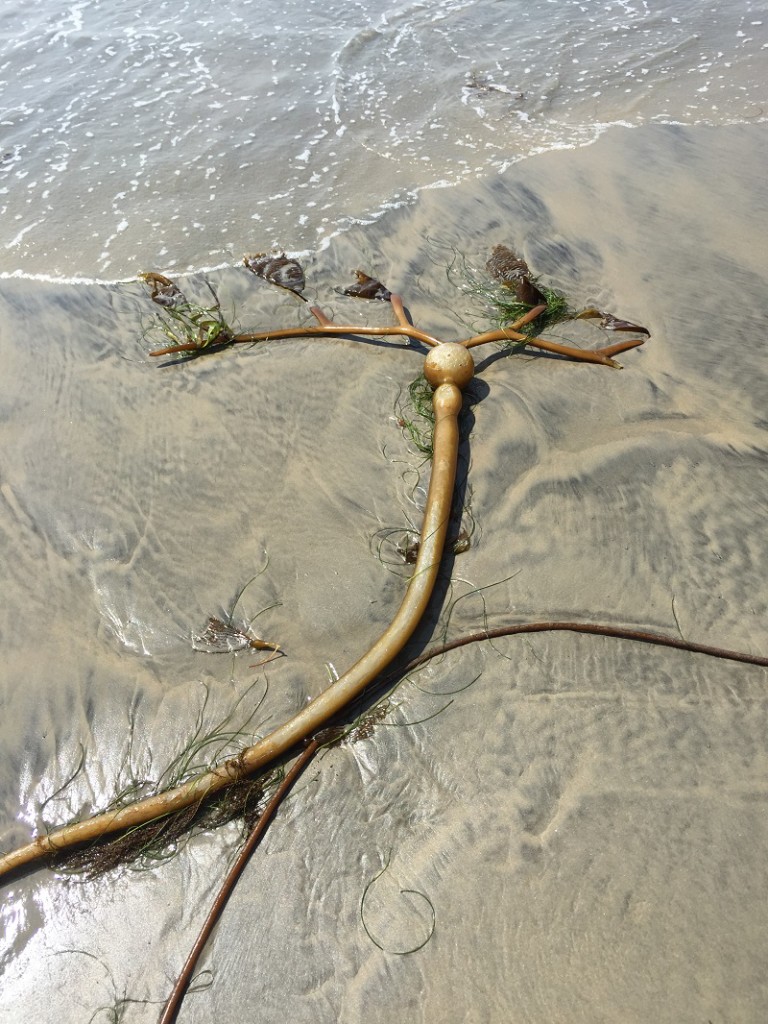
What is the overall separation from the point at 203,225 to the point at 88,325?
1.13 metres

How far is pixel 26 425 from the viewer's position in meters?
3.10

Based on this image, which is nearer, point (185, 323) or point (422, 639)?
point (422, 639)

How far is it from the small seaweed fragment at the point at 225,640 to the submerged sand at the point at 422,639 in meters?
0.05

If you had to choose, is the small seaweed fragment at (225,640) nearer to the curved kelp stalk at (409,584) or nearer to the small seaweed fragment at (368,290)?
the curved kelp stalk at (409,584)

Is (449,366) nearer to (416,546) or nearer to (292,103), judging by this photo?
(416,546)

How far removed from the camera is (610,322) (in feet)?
10.9

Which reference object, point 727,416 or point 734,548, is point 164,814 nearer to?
point 734,548

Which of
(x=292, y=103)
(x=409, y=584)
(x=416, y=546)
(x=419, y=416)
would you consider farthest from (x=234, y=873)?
(x=292, y=103)

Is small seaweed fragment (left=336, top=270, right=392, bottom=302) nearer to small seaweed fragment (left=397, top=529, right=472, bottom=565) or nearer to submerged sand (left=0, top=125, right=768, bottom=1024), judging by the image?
submerged sand (left=0, top=125, right=768, bottom=1024)

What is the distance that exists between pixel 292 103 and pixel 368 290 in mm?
2818

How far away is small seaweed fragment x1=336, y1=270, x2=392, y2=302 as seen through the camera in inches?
143

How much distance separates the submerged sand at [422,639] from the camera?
1.79 metres

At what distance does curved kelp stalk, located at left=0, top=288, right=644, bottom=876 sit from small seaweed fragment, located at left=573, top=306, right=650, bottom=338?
0.25ft

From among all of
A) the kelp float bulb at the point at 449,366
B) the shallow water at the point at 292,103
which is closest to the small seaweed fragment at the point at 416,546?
the kelp float bulb at the point at 449,366
